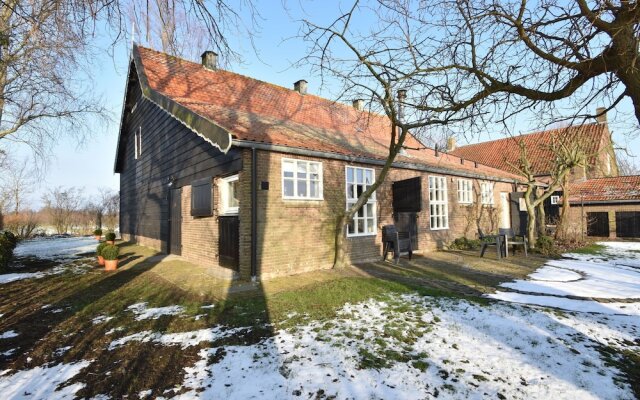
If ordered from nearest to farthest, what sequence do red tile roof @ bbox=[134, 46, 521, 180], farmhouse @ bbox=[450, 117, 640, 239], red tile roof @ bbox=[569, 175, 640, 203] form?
1. red tile roof @ bbox=[134, 46, 521, 180]
2. farmhouse @ bbox=[450, 117, 640, 239]
3. red tile roof @ bbox=[569, 175, 640, 203]

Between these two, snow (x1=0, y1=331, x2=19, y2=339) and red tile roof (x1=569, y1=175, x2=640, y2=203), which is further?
red tile roof (x1=569, y1=175, x2=640, y2=203)

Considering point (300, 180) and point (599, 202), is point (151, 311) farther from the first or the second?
point (599, 202)

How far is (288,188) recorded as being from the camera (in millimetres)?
8414

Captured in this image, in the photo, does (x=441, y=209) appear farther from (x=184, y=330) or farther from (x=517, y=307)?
(x=184, y=330)

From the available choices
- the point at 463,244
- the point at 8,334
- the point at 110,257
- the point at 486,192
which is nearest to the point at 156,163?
the point at 110,257

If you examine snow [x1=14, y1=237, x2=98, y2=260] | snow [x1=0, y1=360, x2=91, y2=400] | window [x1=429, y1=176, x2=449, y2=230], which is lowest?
snow [x1=0, y1=360, x2=91, y2=400]

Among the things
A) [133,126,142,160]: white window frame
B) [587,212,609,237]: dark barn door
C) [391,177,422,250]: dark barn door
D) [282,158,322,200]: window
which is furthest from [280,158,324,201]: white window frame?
[587,212,609,237]: dark barn door

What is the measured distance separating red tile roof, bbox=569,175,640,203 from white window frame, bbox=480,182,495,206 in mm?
8226

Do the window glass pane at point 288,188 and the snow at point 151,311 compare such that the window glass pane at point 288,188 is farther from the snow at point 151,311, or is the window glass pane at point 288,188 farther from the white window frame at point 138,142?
the white window frame at point 138,142

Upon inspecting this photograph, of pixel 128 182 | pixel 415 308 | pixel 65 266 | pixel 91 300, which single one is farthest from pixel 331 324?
pixel 128 182

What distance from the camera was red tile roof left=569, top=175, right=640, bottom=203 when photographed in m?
19.1

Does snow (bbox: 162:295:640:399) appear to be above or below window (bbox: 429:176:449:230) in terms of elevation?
below

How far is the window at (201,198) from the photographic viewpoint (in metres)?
Answer: 9.00

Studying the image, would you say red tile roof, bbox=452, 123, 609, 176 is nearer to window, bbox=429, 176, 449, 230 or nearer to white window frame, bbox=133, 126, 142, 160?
window, bbox=429, 176, 449, 230
